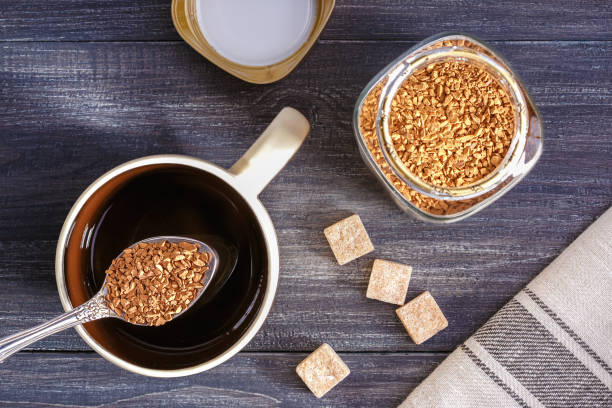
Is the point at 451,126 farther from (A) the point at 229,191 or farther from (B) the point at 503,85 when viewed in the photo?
(A) the point at 229,191

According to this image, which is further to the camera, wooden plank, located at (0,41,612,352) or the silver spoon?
wooden plank, located at (0,41,612,352)

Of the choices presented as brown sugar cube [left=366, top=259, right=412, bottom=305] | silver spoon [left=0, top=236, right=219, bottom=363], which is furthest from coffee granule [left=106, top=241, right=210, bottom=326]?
brown sugar cube [left=366, top=259, right=412, bottom=305]

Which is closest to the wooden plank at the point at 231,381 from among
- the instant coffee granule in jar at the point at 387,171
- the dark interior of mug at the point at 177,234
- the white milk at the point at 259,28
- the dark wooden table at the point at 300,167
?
the dark wooden table at the point at 300,167

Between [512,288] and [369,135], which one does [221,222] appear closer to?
[369,135]

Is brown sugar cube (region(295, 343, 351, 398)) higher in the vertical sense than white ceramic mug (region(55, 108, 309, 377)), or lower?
lower

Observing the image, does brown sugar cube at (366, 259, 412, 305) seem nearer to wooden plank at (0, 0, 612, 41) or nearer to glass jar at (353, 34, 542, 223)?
glass jar at (353, 34, 542, 223)

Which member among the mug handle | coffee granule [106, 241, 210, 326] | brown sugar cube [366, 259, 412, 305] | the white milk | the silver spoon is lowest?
the silver spoon

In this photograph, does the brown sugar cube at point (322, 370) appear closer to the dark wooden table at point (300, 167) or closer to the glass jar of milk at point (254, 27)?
the dark wooden table at point (300, 167)
